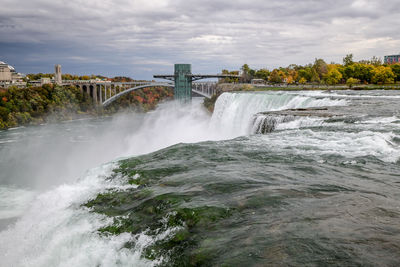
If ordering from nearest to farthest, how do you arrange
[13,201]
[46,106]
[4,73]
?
[13,201]
[46,106]
[4,73]

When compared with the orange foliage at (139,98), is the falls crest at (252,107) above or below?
above

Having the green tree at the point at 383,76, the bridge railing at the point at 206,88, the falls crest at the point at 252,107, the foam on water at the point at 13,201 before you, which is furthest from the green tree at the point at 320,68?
the foam on water at the point at 13,201

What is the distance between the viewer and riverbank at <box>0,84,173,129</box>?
156 feet

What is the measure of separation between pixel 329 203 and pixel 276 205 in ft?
2.96

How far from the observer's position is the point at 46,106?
177 ft

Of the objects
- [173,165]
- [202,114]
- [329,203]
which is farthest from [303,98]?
[202,114]

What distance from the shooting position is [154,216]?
5648 millimetres

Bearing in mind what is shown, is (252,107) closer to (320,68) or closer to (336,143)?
(336,143)

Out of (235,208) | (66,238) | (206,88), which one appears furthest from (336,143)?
(206,88)

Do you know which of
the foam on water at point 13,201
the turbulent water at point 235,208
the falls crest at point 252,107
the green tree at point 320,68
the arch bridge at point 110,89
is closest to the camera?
the turbulent water at point 235,208

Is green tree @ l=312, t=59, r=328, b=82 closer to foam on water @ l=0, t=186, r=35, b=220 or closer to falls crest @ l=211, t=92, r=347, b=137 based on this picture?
falls crest @ l=211, t=92, r=347, b=137

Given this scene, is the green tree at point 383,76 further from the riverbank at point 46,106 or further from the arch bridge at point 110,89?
the riverbank at point 46,106

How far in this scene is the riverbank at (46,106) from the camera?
156 feet

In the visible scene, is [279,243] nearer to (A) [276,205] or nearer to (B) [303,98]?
(A) [276,205]
